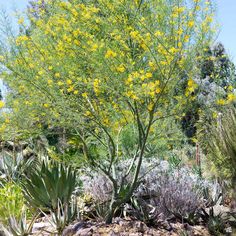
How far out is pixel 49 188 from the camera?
6605 mm

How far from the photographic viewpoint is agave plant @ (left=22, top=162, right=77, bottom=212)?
21.6 ft

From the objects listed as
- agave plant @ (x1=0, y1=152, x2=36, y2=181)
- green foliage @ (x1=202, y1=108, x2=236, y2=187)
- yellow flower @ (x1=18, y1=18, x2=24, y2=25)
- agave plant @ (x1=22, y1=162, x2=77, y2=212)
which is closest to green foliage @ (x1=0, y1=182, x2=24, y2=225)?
agave plant @ (x1=22, y1=162, x2=77, y2=212)

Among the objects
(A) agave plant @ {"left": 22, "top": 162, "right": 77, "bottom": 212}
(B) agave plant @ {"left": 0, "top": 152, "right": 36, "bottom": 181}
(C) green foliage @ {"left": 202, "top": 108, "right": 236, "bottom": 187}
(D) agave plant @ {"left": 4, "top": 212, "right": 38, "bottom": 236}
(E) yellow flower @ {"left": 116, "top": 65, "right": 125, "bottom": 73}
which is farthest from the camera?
(B) agave plant @ {"left": 0, "top": 152, "right": 36, "bottom": 181}

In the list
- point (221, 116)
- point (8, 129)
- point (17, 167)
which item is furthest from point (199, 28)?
point (17, 167)

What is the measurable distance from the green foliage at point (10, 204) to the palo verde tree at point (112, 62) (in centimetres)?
105

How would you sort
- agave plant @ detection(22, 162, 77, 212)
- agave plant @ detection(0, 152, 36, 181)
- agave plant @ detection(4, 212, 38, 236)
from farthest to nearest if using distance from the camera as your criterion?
agave plant @ detection(0, 152, 36, 181)
agave plant @ detection(22, 162, 77, 212)
agave plant @ detection(4, 212, 38, 236)

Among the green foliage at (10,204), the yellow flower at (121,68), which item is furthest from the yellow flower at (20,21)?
the green foliage at (10,204)

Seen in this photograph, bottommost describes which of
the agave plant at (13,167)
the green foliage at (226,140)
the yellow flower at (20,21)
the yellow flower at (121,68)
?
the green foliage at (226,140)

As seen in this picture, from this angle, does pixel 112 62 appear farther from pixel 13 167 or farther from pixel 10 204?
pixel 13 167

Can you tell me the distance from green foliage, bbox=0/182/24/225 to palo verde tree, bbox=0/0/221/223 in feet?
3.46

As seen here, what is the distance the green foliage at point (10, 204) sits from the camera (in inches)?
254

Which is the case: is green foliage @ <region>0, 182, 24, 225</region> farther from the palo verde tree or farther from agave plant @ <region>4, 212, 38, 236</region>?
the palo verde tree

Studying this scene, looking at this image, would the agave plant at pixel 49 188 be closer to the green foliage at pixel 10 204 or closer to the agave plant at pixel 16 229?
the green foliage at pixel 10 204

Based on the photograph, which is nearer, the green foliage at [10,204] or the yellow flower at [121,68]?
the yellow flower at [121,68]
